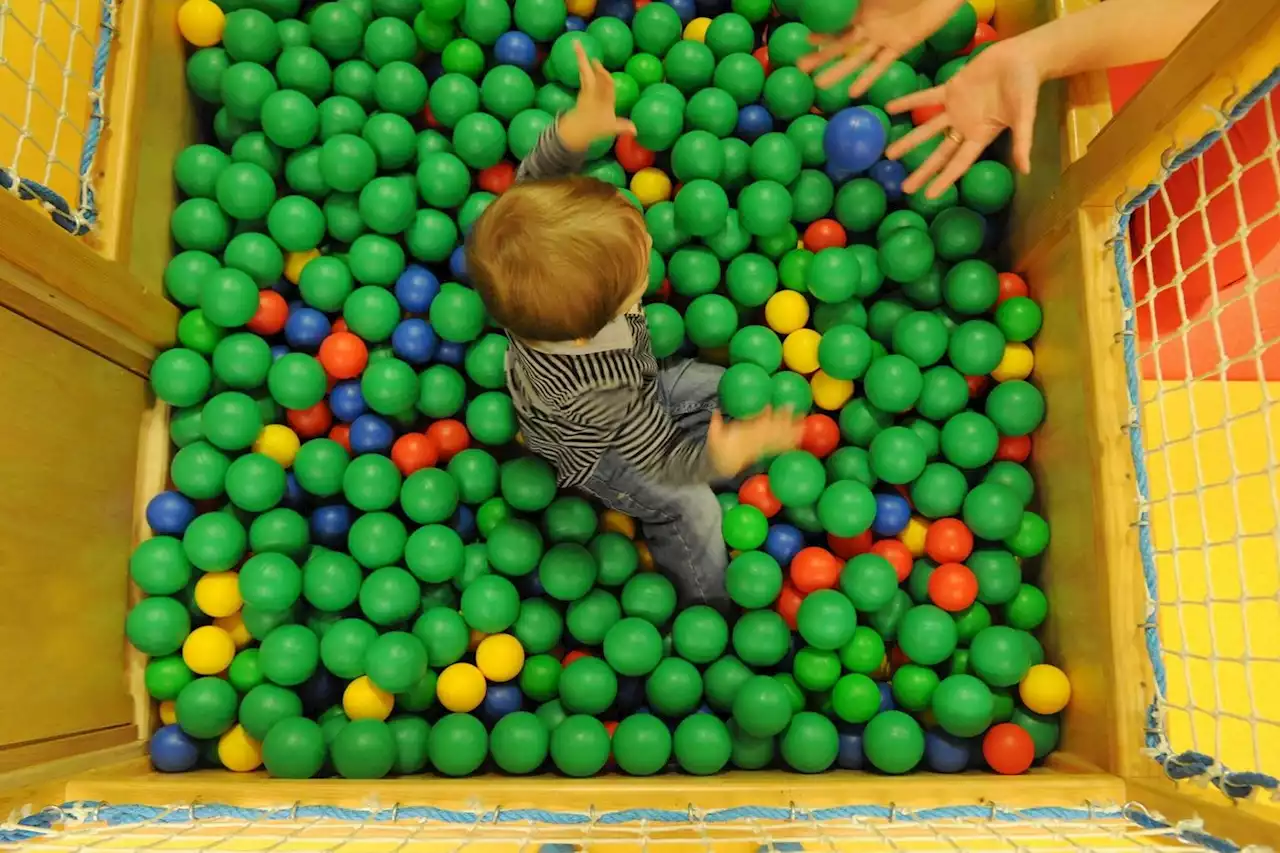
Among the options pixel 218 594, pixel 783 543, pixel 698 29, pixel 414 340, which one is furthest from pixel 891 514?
pixel 218 594

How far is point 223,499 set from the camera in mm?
1402

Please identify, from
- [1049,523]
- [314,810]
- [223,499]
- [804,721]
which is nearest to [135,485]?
[223,499]

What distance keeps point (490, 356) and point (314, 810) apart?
65 centimetres

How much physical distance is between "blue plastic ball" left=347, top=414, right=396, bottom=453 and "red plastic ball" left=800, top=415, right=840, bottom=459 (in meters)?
0.62

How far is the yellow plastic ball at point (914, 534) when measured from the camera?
1393 mm

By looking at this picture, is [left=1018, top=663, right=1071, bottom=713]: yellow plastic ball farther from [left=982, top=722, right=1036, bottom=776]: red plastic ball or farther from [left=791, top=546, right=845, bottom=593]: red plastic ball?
Answer: [left=791, top=546, right=845, bottom=593]: red plastic ball

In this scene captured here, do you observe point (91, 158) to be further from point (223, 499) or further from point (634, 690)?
point (634, 690)

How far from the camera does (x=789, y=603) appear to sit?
1.37 m

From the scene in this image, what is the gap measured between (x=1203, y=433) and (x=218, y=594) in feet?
4.11

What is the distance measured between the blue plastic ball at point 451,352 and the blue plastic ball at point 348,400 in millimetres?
130

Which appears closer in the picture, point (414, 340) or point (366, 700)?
point (366, 700)

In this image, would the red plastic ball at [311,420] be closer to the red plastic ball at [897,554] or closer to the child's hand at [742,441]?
the child's hand at [742,441]

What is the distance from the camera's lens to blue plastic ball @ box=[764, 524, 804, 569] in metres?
1.38

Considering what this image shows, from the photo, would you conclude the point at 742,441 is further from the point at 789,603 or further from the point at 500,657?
the point at 500,657
